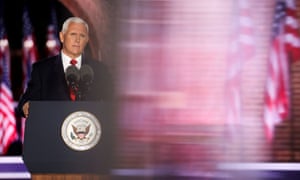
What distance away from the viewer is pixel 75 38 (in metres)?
3.58

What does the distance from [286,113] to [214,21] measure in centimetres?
98

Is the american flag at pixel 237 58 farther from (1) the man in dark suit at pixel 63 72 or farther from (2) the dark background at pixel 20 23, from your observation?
(2) the dark background at pixel 20 23

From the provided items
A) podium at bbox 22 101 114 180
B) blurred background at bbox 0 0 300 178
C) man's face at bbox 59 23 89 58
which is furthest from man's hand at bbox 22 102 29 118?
blurred background at bbox 0 0 300 178

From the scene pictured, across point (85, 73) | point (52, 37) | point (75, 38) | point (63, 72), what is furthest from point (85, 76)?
point (52, 37)

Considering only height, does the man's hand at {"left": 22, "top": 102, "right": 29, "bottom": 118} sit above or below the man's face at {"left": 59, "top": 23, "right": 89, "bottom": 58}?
below

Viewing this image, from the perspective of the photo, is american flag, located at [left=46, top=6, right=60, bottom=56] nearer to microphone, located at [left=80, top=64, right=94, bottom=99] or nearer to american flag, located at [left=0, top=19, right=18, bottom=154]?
american flag, located at [left=0, top=19, right=18, bottom=154]

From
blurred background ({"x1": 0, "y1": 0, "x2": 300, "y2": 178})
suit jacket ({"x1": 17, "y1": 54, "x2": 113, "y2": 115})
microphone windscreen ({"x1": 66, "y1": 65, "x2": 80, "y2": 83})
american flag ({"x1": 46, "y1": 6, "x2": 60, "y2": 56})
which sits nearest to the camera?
microphone windscreen ({"x1": 66, "y1": 65, "x2": 80, "y2": 83})

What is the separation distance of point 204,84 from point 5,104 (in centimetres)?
175

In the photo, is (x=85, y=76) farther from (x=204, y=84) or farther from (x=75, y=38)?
(x=204, y=84)

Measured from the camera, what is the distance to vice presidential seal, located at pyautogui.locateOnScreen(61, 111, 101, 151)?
2.92 meters

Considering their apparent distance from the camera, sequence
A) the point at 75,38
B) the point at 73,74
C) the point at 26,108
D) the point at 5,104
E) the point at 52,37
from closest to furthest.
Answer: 1. the point at 73,74
2. the point at 26,108
3. the point at 75,38
4. the point at 5,104
5. the point at 52,37

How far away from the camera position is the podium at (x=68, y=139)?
289 cm

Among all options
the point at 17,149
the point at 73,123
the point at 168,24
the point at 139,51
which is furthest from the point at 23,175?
the point at 73,123

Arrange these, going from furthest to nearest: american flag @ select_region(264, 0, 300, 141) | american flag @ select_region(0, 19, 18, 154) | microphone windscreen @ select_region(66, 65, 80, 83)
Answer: american flag @ select_region(0, 19, 18, 154), american flag @ select_region(264, 0, 300, 141), microphone windscreen @ select_region(66, 65, 80, 83)
